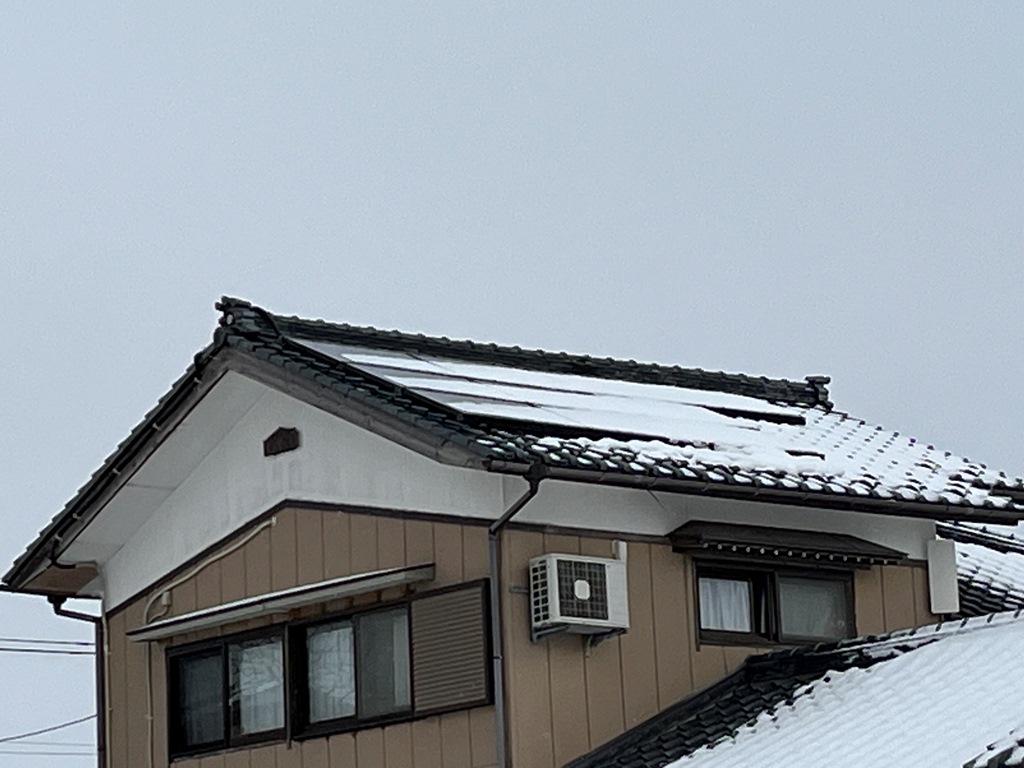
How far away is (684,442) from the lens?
41.5 ft

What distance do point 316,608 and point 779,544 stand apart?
2.88 m

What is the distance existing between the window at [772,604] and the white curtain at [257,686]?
2722 mm

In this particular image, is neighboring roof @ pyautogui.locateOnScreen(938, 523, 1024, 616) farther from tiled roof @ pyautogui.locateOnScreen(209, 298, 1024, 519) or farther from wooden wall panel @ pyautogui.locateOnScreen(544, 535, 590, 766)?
wooden wall panel @ pyautogui.locateOnScreen(544, 535, 590, 766)

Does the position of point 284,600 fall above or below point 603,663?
above

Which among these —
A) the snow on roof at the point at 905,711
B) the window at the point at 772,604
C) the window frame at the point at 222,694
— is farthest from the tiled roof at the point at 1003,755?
the window frame at the point at 222,694

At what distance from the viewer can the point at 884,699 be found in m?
11.1

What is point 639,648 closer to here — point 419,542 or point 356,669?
point 419,542

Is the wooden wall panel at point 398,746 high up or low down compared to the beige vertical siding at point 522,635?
down

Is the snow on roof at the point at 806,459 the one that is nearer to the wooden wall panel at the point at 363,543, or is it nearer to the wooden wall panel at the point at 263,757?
the wooden wall panel at the point at 363,543

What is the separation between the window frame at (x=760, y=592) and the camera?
12.7m

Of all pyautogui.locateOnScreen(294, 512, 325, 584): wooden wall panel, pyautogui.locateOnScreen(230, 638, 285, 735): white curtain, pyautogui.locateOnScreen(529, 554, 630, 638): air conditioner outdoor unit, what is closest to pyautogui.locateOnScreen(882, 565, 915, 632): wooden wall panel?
pyautogui.locateOnScreen(529, 554, 630, 638): air conditioner outdoor unit

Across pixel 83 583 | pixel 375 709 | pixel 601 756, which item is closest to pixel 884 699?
pixel 601 756

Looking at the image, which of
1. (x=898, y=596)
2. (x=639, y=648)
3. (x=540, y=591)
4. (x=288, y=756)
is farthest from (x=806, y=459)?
(x=288, y=756)

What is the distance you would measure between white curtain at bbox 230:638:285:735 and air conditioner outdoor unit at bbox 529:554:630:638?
7.33 ft
